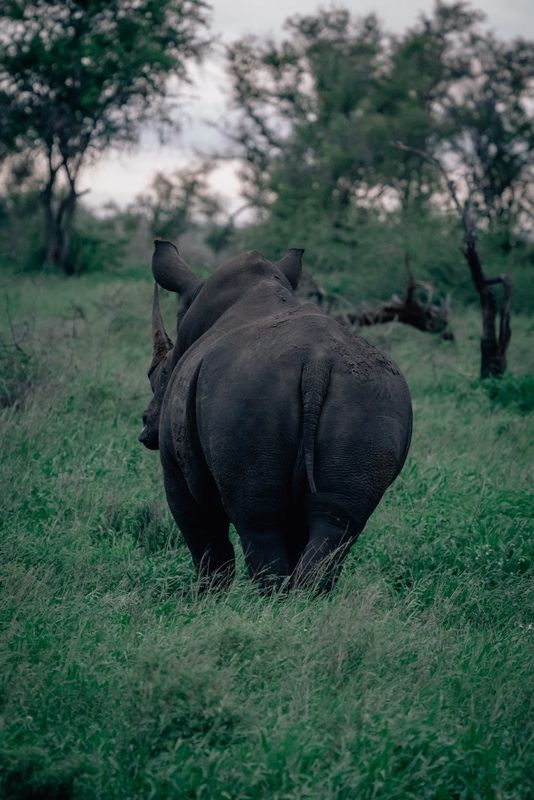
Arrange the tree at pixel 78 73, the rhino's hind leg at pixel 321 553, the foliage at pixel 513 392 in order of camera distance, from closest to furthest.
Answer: the rhino's hind leg at pixel 321 553, the foliage at pixel 513 392, the tree at pixel 78 73

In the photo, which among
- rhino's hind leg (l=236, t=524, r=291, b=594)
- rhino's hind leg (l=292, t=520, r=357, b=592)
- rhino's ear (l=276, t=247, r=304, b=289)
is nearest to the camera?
rhino's hind leg (l=292, t=520, r=357, b=592)

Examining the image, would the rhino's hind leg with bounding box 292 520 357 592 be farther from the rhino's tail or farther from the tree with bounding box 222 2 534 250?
the tree with bounding box 222 2 534 250

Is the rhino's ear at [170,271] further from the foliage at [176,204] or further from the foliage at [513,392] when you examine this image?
the foliage at [176,204]

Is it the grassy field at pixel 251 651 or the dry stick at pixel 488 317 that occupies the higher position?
the dry stick at pixel 488 317

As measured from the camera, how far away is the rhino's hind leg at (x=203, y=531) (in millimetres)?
4117

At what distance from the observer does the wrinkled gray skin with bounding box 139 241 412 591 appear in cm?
339

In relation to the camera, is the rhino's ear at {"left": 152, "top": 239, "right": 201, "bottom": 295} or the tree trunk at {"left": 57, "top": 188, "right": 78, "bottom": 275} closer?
the rhino's ear at {"left": 152, "top": 239, "right": 201, "bottom": 295}

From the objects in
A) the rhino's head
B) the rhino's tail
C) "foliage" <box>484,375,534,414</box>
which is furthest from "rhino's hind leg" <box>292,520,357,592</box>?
"foliage" <box>484,375,534,414</box>

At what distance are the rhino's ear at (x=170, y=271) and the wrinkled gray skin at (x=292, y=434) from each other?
889 millimetres

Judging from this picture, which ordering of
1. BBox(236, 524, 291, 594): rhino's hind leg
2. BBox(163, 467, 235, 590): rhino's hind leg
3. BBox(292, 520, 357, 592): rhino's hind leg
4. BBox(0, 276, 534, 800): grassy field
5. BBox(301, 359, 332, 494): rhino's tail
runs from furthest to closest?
BBox(163, 467, 235, 590): rhino's hind leg → BBox(236, 524, 291, 594): rhino's hind leg → BBox(292, 520, 357, 592): rhino's hind leg → BBox(301, 359, 332, 494): rhino's tail → BBox(0, 276, 534, 800): grassy field

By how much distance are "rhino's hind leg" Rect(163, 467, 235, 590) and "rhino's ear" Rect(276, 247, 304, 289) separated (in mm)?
1466

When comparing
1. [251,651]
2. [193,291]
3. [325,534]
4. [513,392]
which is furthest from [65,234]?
[251,651]

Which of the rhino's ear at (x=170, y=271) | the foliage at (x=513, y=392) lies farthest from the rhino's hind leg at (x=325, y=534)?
the foliage at (x=513, y=392)

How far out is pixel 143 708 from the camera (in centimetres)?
264
